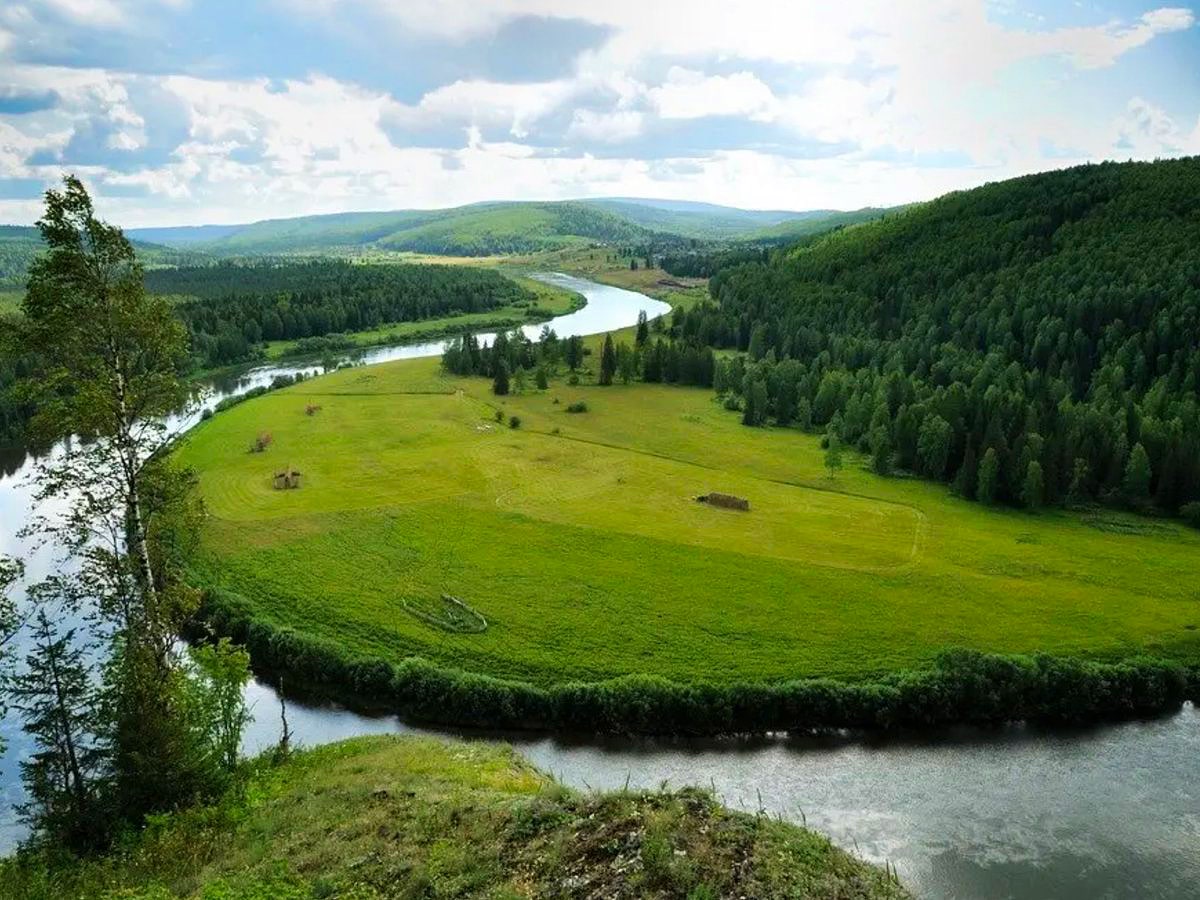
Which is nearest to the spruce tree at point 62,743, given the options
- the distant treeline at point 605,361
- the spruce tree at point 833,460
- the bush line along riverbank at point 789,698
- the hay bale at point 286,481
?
the bush line along riverbank at point 789,698

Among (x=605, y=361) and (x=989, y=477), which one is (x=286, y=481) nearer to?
(x=605, y=361)

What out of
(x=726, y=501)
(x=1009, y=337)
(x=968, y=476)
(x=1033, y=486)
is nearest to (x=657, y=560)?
(x=726, y=501)

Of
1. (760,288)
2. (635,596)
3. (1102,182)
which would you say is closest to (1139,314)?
(1102,182)

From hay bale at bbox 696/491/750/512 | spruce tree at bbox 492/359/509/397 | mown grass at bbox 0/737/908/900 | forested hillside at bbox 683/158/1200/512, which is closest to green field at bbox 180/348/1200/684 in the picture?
hay bale at bbox 696/491/750/512

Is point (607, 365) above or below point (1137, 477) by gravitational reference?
below

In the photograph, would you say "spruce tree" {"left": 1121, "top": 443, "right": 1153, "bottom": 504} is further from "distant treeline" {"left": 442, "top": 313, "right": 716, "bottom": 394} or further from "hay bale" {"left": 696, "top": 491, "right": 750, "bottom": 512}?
"distant treeline" {"left": 442, "top": 313, "right": 716, "bottom": 394}

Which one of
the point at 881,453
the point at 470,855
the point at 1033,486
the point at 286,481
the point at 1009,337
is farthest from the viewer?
the point at 1009,337
